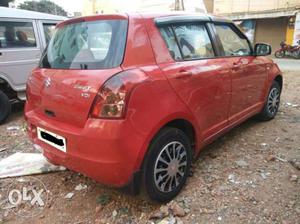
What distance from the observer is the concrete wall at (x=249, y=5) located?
18875 mm

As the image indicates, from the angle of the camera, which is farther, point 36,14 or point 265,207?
point 36,14

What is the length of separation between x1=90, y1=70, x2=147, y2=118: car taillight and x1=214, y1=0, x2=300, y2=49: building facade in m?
18.7

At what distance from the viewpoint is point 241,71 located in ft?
11.6

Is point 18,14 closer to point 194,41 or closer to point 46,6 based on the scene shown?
point 194,41

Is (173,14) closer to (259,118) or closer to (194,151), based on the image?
(194,151)

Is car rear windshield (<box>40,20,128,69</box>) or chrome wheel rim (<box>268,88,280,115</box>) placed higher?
car rear windshield (<box>40,20,128,69</box>)

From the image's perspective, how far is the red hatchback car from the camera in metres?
2.16

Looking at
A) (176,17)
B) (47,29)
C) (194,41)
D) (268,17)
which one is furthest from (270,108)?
(268,17)

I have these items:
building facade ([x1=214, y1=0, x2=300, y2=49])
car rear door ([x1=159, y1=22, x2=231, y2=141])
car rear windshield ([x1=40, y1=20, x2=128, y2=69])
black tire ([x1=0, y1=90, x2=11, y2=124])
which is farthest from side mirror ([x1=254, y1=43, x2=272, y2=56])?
building facade ([x1=214, y1=0, x2=300, y2=49])

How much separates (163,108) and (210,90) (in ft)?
2.63

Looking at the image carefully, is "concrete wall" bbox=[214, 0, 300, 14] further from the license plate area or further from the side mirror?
the license plate area

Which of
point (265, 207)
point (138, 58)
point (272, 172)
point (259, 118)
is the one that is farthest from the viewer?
point (259, 118)

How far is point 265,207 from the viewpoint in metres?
2.55

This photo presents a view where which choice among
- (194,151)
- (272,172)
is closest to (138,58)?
(194,151)
